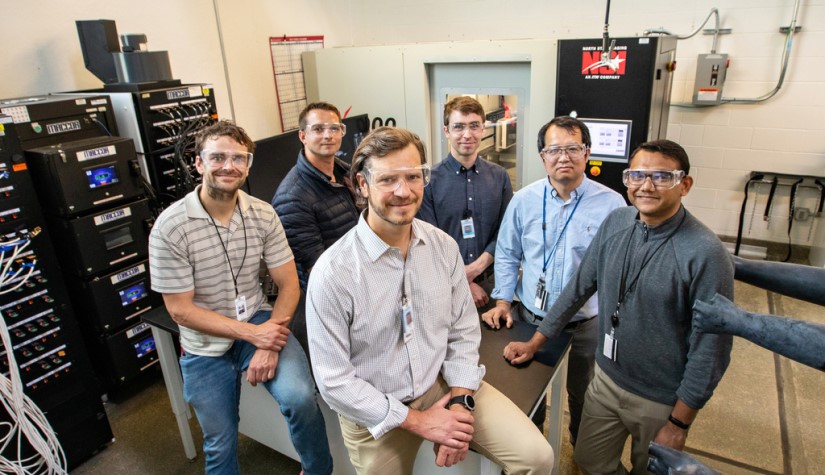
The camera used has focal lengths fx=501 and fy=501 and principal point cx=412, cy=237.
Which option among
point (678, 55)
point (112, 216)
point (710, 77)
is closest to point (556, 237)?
point (112, 216)

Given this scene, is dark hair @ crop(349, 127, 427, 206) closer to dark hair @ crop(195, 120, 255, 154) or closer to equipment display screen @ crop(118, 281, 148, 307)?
dark hair @ crop(195, 120, 255, 154)

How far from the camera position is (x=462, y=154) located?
2133 mm

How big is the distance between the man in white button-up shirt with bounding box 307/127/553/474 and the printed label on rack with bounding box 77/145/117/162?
1.58 meters

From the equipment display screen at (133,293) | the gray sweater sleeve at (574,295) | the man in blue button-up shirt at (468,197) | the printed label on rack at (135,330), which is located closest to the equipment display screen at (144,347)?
the printed label on rack at (135,330)

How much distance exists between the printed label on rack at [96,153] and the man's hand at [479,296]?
1.77 m

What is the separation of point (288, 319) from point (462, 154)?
0.98 m

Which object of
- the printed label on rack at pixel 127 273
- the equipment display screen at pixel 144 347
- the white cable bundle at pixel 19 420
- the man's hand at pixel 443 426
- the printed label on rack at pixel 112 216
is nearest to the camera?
the man's hand at pixel 443 426

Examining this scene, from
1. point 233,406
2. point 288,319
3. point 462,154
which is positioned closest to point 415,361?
point 288,319

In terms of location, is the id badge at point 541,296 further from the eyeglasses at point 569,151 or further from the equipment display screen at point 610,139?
the equipment display screen at point 610,139

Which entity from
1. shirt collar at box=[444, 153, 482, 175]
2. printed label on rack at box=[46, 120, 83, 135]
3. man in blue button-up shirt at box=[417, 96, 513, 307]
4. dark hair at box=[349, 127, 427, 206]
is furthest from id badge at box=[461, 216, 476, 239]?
printed label on rack at box=[46, 120, 83, 135]

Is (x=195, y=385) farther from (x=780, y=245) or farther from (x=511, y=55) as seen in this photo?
(x=780, y=245)

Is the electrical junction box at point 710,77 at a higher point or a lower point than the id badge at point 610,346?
higher

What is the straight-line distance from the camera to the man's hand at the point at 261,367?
5.48 feet

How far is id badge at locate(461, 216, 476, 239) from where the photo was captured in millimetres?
2160
